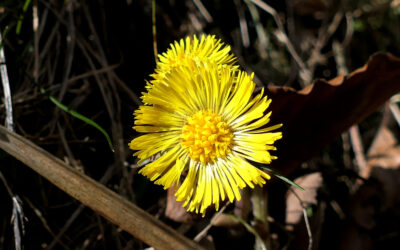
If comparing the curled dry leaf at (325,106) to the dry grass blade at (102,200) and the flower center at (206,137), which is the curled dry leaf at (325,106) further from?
the dry grass blade at (102,200)

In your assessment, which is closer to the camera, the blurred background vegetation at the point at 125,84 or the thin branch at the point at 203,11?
the blurred background vegetation at the point at 125,84

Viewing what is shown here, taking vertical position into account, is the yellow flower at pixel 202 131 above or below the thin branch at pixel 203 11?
below

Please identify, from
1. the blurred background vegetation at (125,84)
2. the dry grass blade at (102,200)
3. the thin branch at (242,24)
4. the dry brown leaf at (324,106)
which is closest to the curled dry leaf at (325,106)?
the dry brown leaf at (324,106)

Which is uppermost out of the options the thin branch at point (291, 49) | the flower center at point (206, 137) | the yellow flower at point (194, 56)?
the thin branch at point (291, 49)

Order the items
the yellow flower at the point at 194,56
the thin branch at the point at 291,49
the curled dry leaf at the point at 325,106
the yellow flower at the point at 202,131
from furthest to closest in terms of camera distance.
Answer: the thin branch at the point at 291,49
the curled dry leaf at the point at 325,106
the yellow flower at the point at 194,56
the yellow flower at the point at 202,131

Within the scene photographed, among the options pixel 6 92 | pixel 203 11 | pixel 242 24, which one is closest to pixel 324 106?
pixel 242 24

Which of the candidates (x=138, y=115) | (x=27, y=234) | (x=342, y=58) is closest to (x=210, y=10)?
Answer: (x=342, y=58)

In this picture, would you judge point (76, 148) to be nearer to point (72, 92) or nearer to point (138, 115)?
point (72, 92)
